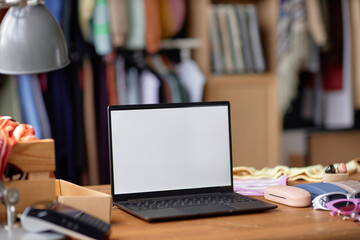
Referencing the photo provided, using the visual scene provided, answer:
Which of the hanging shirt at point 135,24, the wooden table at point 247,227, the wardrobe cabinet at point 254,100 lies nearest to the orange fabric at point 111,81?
the hanging shirt at point 135,24

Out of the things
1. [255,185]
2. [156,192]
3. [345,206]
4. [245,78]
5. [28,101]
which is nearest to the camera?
[345,206]

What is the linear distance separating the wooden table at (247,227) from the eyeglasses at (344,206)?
0.02 meters

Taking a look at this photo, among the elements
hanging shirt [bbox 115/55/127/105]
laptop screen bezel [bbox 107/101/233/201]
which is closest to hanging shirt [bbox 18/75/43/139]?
hanging shirt [bbox 115/55/127/105]

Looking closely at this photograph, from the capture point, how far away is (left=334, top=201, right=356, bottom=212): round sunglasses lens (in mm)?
1585

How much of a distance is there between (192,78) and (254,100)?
0.49 meters

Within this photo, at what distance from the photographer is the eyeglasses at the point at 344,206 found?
1570 millimetres

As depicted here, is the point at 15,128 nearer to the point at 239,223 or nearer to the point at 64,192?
the point at 64,192

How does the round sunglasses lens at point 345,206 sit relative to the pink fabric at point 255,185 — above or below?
below

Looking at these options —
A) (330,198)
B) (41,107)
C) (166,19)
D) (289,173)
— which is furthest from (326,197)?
(166,19)

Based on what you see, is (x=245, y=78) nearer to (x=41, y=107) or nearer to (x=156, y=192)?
(x=41, y=107)

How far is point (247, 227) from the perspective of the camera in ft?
4.88

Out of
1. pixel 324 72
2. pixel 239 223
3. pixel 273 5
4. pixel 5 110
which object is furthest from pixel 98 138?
pixel 239 223

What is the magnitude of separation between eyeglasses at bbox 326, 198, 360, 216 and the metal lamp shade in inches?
31.1

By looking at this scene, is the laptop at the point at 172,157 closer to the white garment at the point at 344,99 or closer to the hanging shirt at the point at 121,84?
the hanging shirt at the point at 121,84
